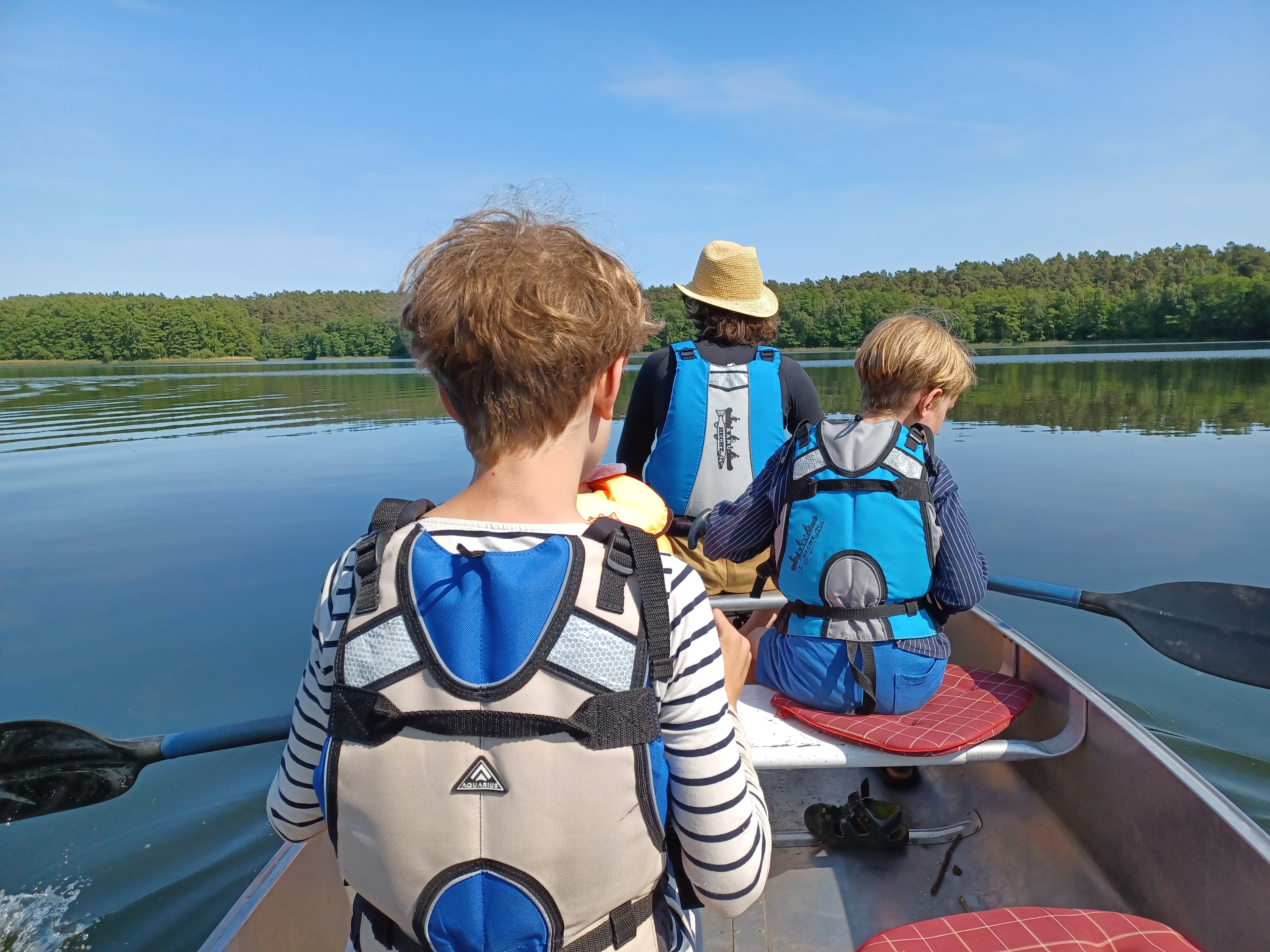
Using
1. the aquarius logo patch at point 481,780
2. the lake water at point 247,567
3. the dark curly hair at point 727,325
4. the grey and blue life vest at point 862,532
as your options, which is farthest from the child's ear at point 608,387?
the lake water at point 247,567

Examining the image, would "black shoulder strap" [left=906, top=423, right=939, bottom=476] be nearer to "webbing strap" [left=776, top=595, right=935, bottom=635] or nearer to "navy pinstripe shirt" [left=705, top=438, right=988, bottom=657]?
"navy pinstripe shirt" [left=705, top=438, right=988, bottom=657]

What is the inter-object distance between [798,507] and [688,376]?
111 cm

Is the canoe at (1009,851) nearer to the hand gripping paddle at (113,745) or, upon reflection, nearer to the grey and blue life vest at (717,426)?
the hand gripping paddle at (113,745)

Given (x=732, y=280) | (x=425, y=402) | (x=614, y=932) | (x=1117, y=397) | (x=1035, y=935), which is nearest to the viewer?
(x=614, y=932)

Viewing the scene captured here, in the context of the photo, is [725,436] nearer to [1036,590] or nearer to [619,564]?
[1036,590]

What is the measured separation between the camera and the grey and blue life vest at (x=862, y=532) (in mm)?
2146

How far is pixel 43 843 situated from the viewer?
3.88 m

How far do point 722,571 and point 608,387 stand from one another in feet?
7.44

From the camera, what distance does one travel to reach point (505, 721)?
907mm

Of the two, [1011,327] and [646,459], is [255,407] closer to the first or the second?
[646,459]

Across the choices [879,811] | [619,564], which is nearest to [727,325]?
[879,811]

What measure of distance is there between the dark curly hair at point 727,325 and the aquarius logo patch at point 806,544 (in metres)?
1.24

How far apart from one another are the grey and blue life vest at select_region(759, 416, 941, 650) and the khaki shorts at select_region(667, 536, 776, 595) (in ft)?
3.15

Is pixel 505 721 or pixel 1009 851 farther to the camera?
pixel 1009 851
